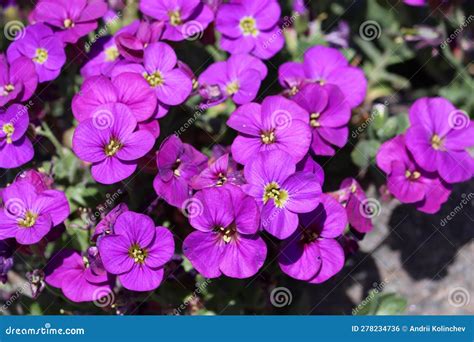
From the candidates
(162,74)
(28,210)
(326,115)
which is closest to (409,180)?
(326,115)

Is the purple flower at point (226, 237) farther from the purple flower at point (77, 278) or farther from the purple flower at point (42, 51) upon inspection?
the purple flower at point (42, 51)

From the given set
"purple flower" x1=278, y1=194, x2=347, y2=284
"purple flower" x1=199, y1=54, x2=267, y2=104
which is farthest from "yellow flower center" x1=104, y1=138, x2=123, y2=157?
"purple flower" x1=278, y1=194, x2=347, y2=284

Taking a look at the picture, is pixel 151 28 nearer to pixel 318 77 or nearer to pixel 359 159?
pixel 318 77

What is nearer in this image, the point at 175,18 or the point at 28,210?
the point at 28,210

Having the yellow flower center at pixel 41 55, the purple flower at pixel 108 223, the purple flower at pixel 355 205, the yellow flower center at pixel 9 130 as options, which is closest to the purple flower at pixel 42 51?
the yellow flower center at pixel 41 55

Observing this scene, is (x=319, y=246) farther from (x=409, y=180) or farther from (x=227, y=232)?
(x=409, y=180)
